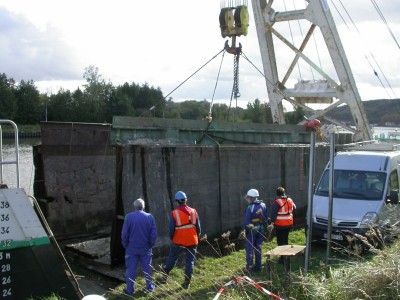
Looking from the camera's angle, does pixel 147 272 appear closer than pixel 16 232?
No

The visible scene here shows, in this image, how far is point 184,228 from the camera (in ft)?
27.8

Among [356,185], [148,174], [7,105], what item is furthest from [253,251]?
[7,105]

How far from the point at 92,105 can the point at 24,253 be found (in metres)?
64.1

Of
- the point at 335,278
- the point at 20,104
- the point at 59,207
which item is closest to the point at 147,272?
the point at 335,278

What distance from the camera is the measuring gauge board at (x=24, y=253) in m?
6.70

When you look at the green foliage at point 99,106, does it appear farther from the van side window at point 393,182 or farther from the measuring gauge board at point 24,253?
the measuring gauge board at point 24,253

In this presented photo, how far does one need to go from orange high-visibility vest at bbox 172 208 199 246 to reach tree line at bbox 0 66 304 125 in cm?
4555

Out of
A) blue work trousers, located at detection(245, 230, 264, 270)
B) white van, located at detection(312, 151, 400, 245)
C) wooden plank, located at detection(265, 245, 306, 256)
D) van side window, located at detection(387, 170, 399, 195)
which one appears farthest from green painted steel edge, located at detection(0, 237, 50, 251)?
van side window, located at detection(387, 170, 399, 195)

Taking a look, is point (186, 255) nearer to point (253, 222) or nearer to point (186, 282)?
point (186, 282)

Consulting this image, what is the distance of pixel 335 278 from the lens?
6.37 meters

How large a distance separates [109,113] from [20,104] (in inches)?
503

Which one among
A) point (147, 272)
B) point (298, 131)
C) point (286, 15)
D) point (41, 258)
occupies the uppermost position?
point (286, 15)

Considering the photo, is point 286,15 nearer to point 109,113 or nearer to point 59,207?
point 59,207

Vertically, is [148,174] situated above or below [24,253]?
above
